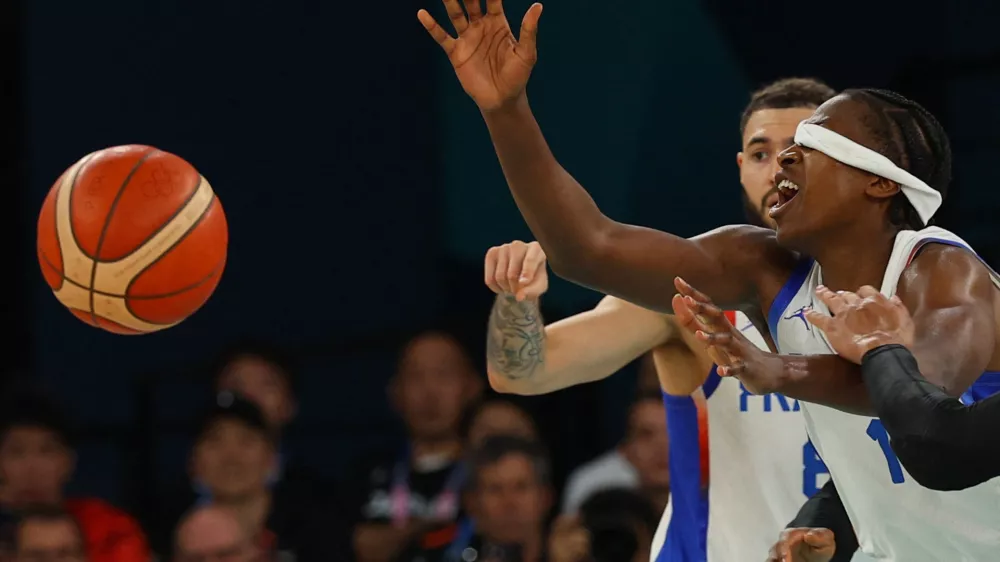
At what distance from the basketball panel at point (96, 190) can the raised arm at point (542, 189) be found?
1494 mm

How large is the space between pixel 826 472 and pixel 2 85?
5981 mm

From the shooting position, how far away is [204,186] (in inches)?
176

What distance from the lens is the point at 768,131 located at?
4133 mm

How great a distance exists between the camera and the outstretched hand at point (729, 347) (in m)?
2.81

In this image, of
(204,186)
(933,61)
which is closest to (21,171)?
(204,186)

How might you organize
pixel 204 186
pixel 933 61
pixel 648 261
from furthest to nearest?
1. pixel 933 61
2. pixel 204 186
3. pixel 648 261

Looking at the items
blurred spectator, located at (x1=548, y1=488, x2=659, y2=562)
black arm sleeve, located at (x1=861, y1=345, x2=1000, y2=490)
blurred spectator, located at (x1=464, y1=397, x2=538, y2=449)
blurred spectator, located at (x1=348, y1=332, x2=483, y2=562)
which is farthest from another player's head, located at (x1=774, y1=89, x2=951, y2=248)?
blurred spectator, located at (x1=348, y1=332, x2=483, y2=562)

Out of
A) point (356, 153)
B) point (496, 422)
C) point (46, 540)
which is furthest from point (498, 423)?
point (356, 153)

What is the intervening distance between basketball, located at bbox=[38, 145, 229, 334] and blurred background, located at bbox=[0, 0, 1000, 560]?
3030mm

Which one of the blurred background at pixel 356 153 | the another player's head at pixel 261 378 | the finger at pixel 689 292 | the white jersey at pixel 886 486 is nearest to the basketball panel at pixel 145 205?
the white jersey at pixel 886 486

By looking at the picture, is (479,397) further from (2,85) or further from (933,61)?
(2,85)

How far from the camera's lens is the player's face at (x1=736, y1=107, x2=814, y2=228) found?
4.09 meters

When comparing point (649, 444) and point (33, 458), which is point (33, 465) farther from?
point (649, 444)

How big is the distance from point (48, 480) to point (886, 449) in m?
4.24
